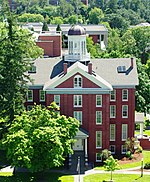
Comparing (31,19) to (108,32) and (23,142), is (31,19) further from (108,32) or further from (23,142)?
(23,142)

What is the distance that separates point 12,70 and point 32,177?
11.9 m

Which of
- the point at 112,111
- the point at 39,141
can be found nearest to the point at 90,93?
the point at 112,111

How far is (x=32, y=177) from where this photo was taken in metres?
53.9

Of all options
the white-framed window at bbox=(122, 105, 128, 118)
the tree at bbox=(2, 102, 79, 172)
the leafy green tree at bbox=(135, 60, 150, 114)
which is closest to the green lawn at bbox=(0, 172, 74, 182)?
the tree at bbox=(2, 102, 79, 172)

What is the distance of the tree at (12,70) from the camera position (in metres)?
56.6

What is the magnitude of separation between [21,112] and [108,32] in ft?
320

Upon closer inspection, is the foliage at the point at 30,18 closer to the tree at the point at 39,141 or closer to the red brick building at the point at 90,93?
the red brick building at the point at 90,93

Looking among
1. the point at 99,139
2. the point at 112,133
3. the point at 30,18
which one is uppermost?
the point at 30,18

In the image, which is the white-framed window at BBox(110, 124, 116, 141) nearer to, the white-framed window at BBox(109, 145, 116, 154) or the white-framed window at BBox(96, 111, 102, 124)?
the white-framed window at BBox(109, 145, 116, 154)

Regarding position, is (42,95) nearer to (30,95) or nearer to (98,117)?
(30,95)

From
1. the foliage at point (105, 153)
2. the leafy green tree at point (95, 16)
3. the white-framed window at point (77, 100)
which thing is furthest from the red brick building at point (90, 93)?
the leafy green tree at point (95, 16)

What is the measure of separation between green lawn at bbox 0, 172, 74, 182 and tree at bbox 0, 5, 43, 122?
7.22 meters

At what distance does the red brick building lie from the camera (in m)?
57.9

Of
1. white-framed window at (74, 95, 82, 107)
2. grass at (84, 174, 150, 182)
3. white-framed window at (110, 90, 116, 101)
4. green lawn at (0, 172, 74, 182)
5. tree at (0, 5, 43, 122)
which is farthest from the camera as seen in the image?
white-framed window at (110, 90, 116, 101)
